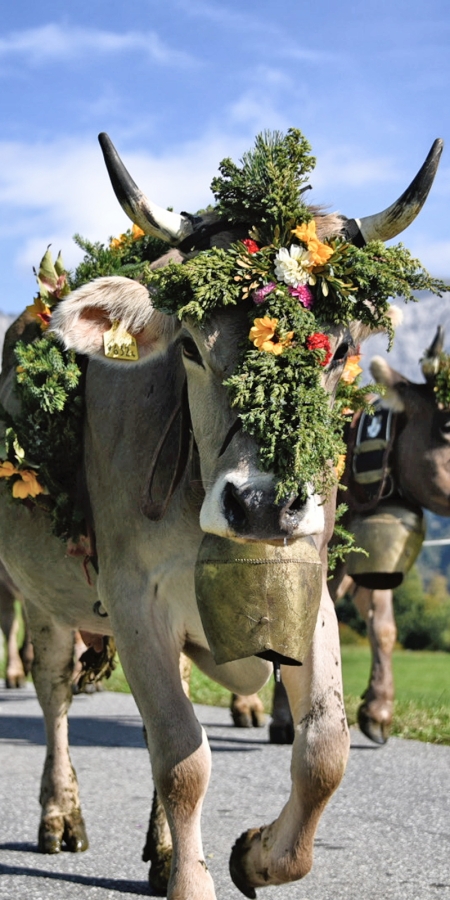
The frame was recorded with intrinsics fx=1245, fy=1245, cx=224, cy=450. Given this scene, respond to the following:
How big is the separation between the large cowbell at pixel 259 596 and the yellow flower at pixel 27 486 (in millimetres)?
1655

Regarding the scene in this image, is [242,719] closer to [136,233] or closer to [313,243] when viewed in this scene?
[136,233]

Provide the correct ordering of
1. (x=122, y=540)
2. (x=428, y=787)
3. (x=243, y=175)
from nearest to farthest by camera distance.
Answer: (x=243, y=175) < (x=122, y=540) < (x=428, y=787)

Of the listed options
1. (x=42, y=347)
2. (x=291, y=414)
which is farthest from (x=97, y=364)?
(x=291, y=414)

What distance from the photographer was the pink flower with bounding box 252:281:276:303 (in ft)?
13.0

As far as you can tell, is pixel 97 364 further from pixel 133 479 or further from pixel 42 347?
pixel 133 479

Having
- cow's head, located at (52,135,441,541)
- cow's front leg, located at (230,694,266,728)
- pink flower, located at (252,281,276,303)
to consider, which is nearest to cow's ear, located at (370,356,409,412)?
cow's front leg, located at (230,694,266,728)

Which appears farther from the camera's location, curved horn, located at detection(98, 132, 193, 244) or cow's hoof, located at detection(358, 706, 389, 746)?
cow's hoof, located at detection(358, 706, 389, 746)

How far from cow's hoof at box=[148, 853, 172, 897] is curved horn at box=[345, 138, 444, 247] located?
273 centimetres

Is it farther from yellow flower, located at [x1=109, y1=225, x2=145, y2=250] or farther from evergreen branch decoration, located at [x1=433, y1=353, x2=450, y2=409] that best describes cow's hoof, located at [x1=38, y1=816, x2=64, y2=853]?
evergreen branch decoration, located at [x1=433, y1=353, x2=450, y2=409]

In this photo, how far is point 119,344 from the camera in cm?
472

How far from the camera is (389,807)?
6.89 meters

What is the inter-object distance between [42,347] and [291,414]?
2.01 metres

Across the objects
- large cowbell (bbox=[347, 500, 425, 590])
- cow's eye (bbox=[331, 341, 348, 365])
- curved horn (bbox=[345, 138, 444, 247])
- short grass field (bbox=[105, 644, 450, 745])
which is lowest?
short grass field (bbox=[105, 644, 450, 745])

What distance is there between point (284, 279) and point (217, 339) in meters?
0.30
